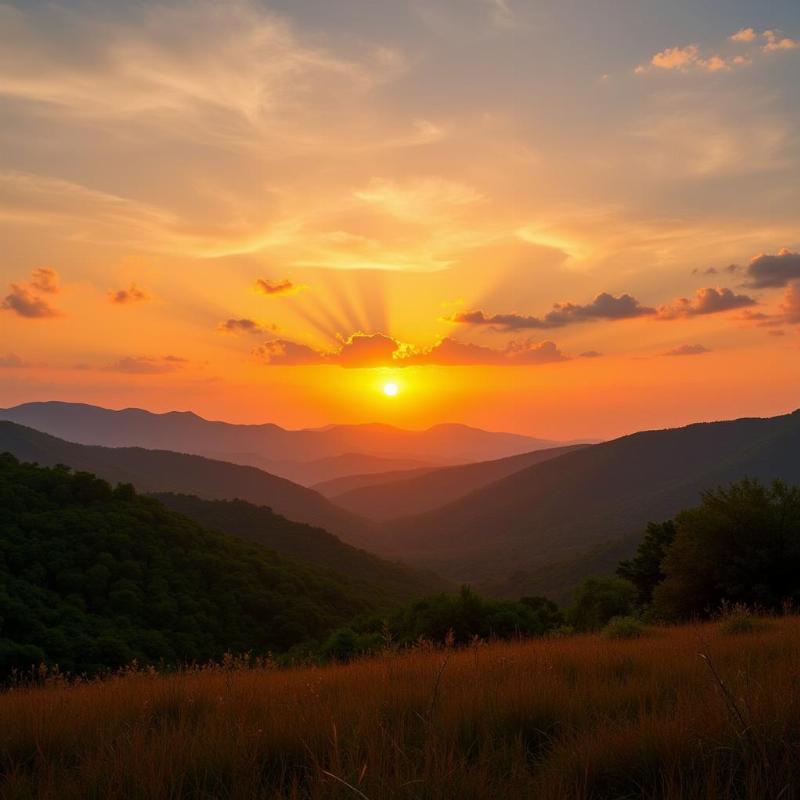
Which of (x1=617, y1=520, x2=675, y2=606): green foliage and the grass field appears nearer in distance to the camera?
the grass field

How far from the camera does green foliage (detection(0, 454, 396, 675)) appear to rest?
3250 cm

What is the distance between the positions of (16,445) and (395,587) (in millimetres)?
139767

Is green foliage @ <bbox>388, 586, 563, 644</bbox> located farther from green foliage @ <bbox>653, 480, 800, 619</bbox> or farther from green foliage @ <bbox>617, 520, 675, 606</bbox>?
green foliage @ <bbox>617, 520, 675, 606</bbox>

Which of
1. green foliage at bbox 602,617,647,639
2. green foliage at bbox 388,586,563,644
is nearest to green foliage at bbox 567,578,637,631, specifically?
green foliage at bbox 388,586,563,644

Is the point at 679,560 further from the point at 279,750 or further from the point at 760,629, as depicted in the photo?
the point at 279,750

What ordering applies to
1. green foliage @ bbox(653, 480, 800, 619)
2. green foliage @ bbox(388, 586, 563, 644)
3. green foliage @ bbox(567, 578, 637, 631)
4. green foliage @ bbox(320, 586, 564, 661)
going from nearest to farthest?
green foliage @ bbox(653, 480, 800, 619) < green foliage @ bbox(320, 586, 564, 661) < green foliage @ bbox(388, 586, 563, 644) < green foliage @ bbox(567, 578, 637, 631)

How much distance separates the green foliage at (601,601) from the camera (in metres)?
34.0

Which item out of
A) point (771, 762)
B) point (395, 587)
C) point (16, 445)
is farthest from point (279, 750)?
point (16, 445)

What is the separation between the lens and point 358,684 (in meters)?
5.80

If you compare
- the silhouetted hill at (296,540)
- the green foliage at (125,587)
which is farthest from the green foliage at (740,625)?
the silhouetted hill at (296,540)

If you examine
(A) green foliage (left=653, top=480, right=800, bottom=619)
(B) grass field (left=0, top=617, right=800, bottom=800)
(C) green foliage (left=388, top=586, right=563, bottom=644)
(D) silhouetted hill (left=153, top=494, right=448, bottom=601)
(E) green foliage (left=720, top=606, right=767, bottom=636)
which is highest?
(B) grass field (left=0, top=617, right=800, bottom=800)

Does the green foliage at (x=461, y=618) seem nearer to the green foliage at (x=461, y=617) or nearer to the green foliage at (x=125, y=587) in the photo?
the green foliage at (x=461, y=617)

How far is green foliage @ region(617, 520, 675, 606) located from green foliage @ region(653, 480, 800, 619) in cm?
1227

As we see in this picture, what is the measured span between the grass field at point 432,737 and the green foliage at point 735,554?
71.5ft
